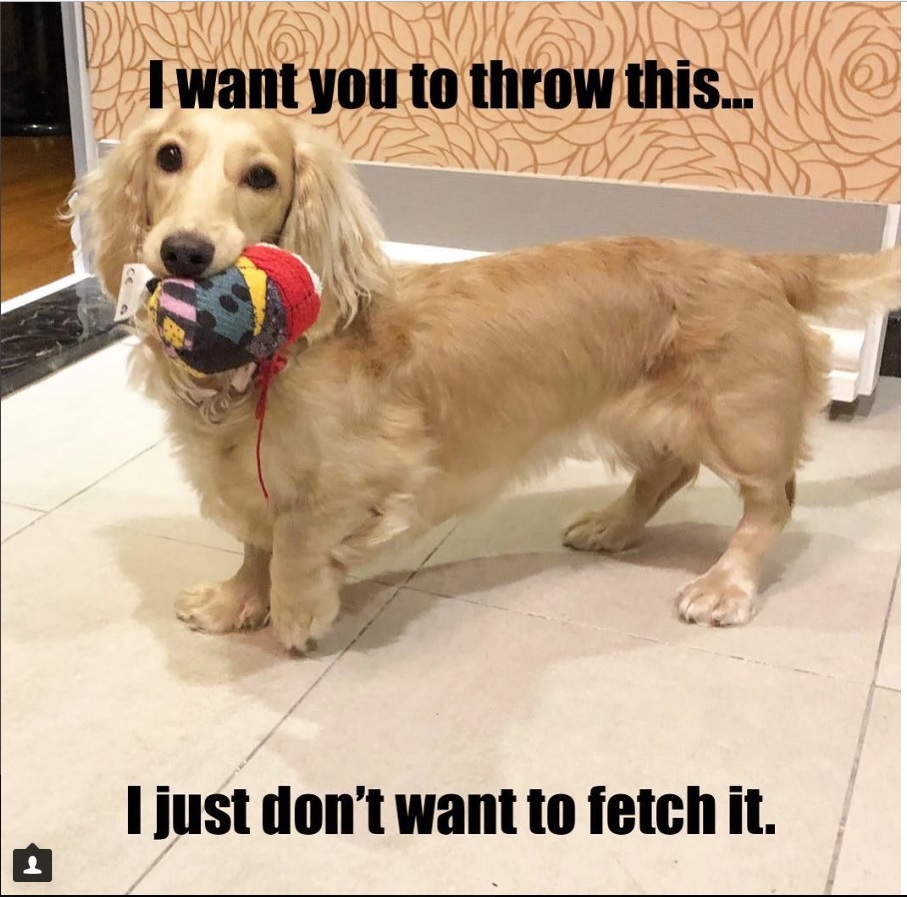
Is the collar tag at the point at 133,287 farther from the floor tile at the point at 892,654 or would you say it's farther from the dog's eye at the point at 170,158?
the floor tile at the point at 892,654

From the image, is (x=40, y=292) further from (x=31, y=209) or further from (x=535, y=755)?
(x=535, y=755)

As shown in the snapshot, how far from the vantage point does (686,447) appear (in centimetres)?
175

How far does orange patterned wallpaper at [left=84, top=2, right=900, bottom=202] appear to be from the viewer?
2.15m

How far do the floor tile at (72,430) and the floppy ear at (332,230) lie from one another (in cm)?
45

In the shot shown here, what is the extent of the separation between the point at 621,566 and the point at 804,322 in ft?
1.88

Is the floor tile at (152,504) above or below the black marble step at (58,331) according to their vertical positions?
below

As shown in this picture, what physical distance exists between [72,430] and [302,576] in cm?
62

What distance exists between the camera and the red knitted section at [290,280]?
1.23m

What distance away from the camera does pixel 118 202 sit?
1447mm

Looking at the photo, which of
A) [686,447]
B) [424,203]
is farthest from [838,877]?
[424,203]

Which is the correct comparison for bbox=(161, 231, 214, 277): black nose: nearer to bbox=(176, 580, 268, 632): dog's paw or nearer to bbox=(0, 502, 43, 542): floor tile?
bbox=(0, 502, 43, 542): floor tile

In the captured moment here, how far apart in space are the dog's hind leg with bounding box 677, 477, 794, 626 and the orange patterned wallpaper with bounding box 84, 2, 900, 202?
0.87 meters

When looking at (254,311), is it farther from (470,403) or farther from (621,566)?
(621,566)

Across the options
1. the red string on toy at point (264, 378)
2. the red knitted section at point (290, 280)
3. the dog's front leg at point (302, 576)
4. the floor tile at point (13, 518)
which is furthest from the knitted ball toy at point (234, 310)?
the dog's front leg at point (302, 576)
